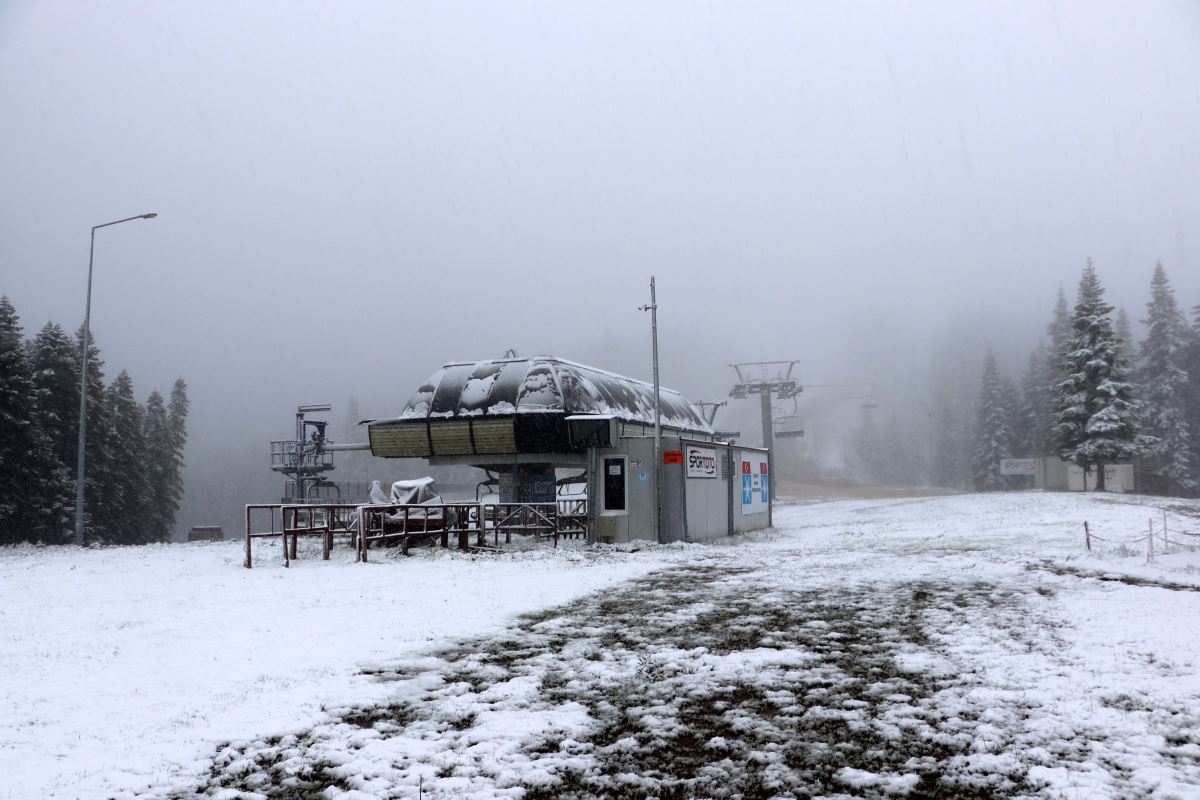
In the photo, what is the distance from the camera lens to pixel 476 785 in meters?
4.58

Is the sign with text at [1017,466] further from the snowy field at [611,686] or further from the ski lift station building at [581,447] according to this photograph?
the snowy field at [611,686]

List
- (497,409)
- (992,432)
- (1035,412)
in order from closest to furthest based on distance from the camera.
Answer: (497,409), (1035,412), (992,432)

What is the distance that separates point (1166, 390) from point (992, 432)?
1706cm

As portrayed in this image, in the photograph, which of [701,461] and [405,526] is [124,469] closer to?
[405,526]

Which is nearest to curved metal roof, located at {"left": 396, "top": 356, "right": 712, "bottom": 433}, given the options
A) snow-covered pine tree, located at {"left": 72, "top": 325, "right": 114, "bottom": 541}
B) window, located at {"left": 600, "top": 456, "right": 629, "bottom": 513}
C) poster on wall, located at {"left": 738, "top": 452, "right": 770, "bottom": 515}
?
window, located at {"left": 600, "top": 456, "right": 629, "bottom": 513}

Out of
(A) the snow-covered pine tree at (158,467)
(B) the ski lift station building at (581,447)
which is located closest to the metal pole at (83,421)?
(B) the ski lift station building at (581,447)

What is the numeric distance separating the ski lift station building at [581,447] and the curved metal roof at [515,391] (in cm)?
5

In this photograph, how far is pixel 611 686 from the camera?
6816 millimetres

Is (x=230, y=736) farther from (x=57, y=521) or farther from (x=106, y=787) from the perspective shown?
(x=57, y=521)

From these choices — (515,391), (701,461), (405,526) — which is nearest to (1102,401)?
(701,461)

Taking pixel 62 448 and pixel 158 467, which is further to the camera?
pixel 158 467

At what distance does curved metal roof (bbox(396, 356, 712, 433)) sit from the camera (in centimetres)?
2784

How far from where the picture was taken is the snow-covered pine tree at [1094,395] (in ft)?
146

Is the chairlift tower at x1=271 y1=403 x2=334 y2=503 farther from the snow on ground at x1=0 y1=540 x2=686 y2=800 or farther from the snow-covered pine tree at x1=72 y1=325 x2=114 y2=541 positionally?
the snow on ground at x1=0 y1=540 x2=686 y2=800
